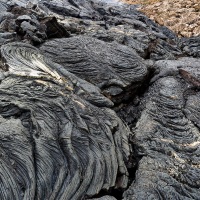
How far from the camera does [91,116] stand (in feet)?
25.2

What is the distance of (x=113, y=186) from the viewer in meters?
Result: 6.71

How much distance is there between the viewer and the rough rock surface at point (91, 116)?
6344 millimetres

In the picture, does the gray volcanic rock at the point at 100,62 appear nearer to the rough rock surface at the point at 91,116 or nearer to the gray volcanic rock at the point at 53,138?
the rough rock surface at the point at 91,116

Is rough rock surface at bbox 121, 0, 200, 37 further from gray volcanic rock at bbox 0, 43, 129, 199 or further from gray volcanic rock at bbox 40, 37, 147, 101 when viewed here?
gray volcanic rock at bbox 0, 43, 129, 199

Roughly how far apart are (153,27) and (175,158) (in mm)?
9573

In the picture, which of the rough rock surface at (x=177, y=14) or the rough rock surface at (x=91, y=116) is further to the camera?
the rough rock surface at (x=177, y=14)

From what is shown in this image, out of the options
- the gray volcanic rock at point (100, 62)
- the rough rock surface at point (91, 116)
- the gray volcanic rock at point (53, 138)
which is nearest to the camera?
the gray volcanic rock at point (53, 138)

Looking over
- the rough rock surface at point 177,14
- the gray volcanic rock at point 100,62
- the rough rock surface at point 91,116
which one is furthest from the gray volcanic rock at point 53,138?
the rough rock surface at point 177,14

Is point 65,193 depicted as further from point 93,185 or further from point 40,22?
point 40,22

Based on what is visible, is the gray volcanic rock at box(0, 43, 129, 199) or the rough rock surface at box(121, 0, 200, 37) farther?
the rough rock surface at box(121, 0, 200, 37)

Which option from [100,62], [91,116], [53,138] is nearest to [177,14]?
[100,62]

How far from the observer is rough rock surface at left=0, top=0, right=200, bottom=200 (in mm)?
6344

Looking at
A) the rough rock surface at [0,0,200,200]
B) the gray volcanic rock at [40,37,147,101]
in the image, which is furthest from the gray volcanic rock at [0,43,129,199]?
the gray volcanic rock at [40,37,147,101]

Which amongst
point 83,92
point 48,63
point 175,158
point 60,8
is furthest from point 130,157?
point 60,8
